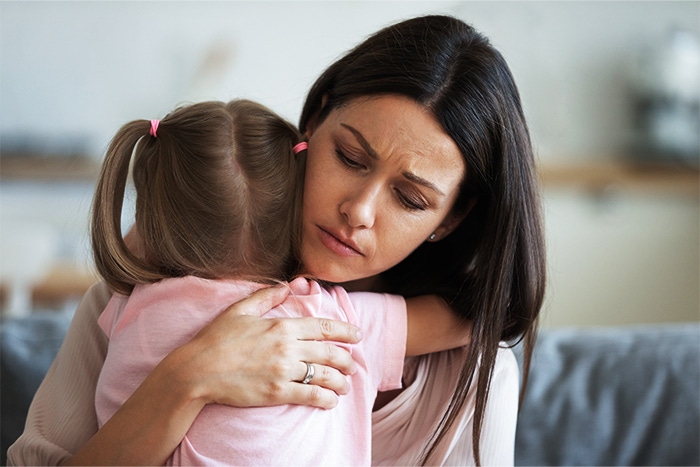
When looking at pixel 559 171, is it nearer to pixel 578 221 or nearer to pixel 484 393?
pixel 578 221

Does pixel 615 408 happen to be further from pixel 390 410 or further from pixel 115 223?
pixel 115 223

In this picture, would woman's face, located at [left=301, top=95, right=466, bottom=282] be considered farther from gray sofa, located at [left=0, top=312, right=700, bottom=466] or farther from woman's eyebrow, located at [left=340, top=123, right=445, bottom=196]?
gray sofa, located at [left=0, top=312, right=700, bottom=466]

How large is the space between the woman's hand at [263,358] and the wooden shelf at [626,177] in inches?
112

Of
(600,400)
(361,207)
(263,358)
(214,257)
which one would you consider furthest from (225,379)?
(600,400)

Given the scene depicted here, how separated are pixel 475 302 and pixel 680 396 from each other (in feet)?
2.32

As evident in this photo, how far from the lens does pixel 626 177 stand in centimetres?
381

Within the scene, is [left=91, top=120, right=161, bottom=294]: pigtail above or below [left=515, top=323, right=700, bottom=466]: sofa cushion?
above

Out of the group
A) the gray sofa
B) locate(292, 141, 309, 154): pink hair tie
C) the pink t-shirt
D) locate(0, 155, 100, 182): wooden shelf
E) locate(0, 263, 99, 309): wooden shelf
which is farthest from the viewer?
locate(0, 155, 100, 182): wooden shelf

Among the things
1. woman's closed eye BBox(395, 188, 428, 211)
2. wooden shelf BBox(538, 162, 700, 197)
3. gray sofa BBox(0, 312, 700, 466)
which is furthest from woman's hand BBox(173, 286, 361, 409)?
wooden shelf BBox(538, 162, 700, 197)

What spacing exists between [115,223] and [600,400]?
43.6 inches

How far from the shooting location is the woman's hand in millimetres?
1061

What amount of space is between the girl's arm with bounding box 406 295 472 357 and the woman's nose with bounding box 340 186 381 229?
206 millimetres

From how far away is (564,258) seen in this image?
3.92 meters

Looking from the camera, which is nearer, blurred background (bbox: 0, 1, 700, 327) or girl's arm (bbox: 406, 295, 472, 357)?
girl's arm (bbox: 406, 295, 472, 357)
